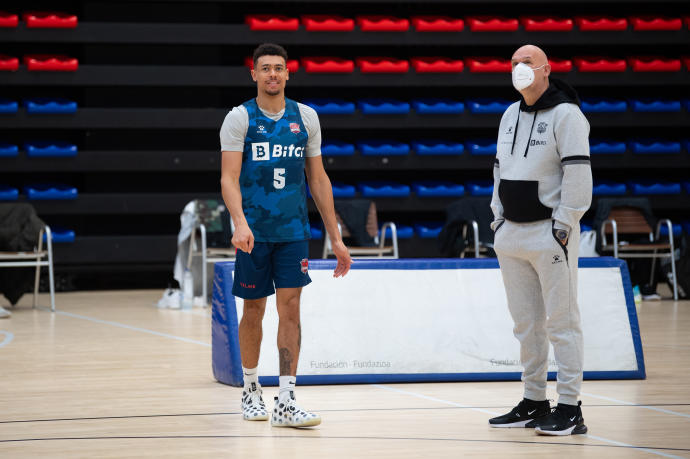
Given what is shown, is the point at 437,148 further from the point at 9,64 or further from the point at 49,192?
the point at 9,64

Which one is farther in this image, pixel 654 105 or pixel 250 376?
pixel 654 105

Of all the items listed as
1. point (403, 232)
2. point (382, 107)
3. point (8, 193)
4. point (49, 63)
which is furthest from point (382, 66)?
point (8, 193)

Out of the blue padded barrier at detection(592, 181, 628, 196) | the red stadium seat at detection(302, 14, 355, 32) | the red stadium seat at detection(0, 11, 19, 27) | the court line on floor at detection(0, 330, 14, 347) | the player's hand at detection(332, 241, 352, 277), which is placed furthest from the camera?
the blue padded barrier at detection(592, 181, 628, 196)

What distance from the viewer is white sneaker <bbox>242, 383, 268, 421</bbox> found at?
3.76 m

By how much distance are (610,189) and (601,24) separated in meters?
1.82

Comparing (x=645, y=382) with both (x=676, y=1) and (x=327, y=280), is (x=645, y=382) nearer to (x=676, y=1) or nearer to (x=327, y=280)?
(x=327, y=280)

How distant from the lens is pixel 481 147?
10469 millimetres

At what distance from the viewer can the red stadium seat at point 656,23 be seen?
34.8 ft

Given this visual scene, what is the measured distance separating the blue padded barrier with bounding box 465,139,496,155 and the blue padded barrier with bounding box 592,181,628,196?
1.20m

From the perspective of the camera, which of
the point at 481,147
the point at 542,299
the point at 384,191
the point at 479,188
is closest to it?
the point at 542,299

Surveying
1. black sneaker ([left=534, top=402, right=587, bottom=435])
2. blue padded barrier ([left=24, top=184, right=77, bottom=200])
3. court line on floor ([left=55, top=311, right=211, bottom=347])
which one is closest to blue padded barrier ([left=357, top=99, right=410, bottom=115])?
blue padded barrier ([left=24, top=184, right=77, bottom=200])

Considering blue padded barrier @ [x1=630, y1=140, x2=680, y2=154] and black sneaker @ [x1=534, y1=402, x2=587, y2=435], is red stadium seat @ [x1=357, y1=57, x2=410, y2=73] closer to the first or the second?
blue padded barrier @ [x1=630, y1=140, x2=680, y2=154]

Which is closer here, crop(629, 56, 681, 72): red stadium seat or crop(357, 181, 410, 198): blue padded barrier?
crop(357, 181, 410, 198): blue padded barrier

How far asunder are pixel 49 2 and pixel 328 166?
3.51 meters
